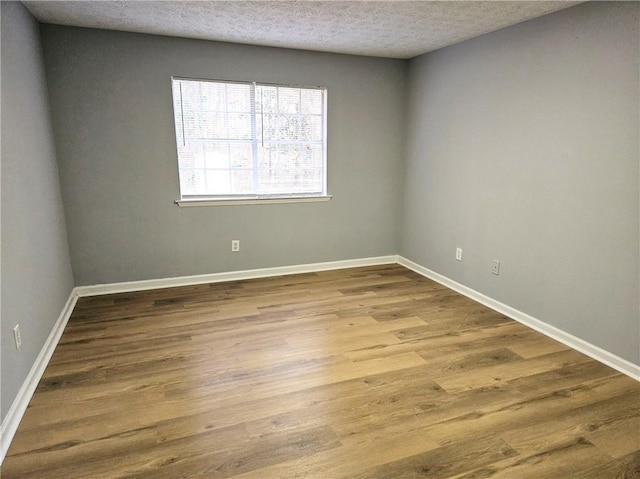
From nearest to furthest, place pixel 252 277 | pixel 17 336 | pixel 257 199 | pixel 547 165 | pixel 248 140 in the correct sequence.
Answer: pixel 17 336, pixel 547 165, pixel 248 140, pixel 257 199, pixel 252 277

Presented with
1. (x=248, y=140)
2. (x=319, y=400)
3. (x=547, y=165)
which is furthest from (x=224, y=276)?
(x=547, y=165)

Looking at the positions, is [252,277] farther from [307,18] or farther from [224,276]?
[307,18]

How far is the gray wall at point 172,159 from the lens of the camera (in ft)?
11.1

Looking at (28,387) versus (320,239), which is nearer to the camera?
(28,387)

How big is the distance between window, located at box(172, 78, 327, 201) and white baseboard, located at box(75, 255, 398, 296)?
0.78m

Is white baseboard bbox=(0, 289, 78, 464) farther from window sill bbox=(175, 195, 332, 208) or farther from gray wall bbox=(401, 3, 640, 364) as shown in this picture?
gray wall bbox=(401, 3, 640, 364)

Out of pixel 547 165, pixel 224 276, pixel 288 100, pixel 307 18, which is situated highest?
pixel 307 18

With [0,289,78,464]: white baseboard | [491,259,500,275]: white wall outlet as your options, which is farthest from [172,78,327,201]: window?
[491,259,500,275]: white wall outlet

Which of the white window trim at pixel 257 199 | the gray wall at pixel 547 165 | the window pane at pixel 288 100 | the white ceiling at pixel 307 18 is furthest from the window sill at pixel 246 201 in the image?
the white ceiling at pixel 307 18

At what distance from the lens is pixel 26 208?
7.99ft

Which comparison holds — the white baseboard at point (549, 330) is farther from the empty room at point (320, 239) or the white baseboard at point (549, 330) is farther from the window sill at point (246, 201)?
the window sill at point (246, 201)

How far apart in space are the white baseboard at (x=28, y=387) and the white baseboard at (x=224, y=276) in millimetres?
549

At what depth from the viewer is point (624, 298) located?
2465mm

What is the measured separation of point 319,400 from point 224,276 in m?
2.22
